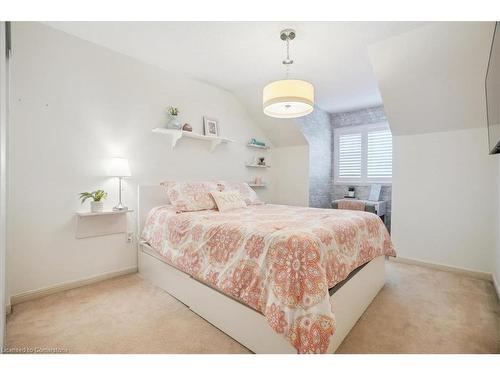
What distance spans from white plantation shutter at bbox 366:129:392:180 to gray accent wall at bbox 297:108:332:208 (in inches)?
28.5

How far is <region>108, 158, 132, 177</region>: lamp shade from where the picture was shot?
8.16 feet

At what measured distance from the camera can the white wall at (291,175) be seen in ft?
14.3

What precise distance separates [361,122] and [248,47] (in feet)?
9.46

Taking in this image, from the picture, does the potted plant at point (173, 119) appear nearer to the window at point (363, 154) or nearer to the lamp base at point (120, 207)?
the lamp base at point (120, 207)

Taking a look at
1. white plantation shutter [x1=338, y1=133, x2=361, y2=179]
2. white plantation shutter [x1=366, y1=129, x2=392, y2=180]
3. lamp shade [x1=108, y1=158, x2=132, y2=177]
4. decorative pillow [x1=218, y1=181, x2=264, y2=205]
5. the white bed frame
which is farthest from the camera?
white plantation shutter [x1=338, y1=133, x2=361, y2=179]

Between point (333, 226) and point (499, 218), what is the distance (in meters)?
1.81

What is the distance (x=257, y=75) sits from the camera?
3164 mm

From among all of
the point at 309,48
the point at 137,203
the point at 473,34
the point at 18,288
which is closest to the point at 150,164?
the point at 137,203

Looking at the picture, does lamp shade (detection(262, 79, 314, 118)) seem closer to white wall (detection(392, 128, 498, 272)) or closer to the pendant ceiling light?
the pendant ceiling light

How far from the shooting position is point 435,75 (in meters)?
2.50

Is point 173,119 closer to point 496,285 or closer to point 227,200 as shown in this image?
point 227,200

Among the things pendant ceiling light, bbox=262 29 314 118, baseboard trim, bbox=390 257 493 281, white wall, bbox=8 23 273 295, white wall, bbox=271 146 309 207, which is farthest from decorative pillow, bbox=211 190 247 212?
baseboard trim, bbox=390 257 493 281

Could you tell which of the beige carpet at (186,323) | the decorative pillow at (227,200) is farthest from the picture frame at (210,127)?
the beige carpet at (186,323)
